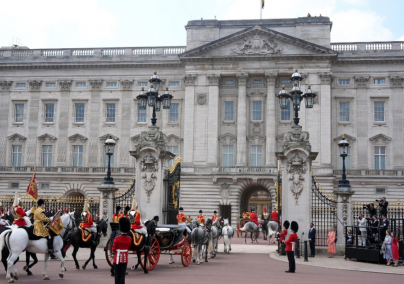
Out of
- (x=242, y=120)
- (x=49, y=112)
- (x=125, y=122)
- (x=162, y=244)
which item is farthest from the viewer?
(x=49, y=112)

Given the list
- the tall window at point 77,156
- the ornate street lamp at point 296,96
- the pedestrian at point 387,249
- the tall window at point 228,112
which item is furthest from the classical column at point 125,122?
the pedestrian at point 387,249

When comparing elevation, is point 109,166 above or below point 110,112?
below

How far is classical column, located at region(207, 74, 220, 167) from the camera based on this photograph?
51.2 meters

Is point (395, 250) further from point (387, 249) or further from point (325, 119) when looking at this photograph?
point (325, 119)

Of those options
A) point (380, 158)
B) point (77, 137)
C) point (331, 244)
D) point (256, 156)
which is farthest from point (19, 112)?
point (331, 244)

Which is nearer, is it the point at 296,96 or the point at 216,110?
the point at 296,96

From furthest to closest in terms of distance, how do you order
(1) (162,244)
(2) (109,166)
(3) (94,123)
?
(3) (94,123) < (2) (109,166) < (1) (162,244)

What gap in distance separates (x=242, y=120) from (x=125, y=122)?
1228cm

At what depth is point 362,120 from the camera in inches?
2034

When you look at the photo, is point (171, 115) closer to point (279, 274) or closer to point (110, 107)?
point (110, 107)

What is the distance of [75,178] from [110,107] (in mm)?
8259

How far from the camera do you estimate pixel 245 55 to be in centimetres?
5200

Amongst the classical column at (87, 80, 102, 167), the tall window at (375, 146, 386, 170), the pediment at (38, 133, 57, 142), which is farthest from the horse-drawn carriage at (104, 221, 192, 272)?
the pediment at (38, 133, 57, 142)

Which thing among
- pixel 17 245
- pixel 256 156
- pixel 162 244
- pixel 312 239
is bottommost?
pixel 312 239
